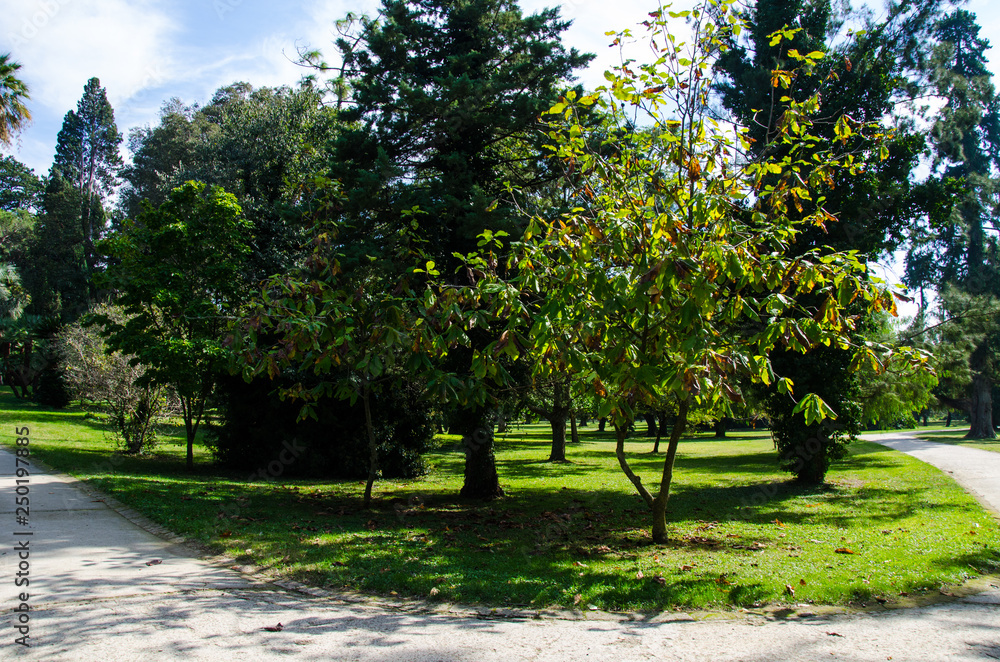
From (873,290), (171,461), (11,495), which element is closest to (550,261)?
(873,290)

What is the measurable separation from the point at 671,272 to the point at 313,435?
13.2 metres

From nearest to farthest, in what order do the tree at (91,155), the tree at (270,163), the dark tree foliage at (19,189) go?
the tree at (270,163)
the tree at (91,155)
the dark tree foliage at (19,189)

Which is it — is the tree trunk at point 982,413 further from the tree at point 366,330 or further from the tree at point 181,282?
the tree at point 366,330

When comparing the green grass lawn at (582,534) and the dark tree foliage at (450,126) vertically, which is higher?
the dark tree foliage at (450,126)

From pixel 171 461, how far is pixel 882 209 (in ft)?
64.3

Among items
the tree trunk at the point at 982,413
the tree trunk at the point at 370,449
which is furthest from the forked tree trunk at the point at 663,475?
the tree trunk at the point at 982,413

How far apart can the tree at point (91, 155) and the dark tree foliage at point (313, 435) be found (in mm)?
38403

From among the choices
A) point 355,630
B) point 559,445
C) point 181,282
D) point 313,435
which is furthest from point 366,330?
point 559,445

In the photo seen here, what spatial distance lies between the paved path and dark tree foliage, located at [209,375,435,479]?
382 inches

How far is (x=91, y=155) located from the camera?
49.8 meters

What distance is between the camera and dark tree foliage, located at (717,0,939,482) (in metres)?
13.5

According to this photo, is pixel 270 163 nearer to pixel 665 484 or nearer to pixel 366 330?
pixel 366 330

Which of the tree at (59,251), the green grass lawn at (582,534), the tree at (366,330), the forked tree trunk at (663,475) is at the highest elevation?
the tree at (59,251)

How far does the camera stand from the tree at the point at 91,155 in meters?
47.2
